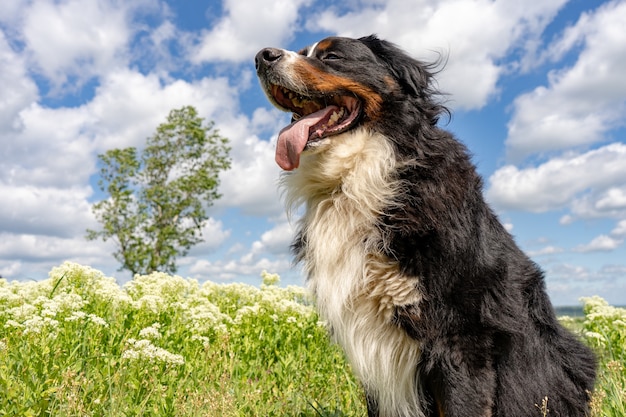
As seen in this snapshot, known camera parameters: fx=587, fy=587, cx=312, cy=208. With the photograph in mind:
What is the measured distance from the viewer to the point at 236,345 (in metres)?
5.42

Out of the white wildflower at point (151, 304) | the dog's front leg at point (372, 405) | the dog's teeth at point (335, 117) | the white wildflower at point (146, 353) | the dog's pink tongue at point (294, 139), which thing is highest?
the dog's teeth at point (335, 117)

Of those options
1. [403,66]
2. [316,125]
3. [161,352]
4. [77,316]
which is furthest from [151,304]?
[403,66]

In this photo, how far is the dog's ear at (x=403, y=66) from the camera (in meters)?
3.39

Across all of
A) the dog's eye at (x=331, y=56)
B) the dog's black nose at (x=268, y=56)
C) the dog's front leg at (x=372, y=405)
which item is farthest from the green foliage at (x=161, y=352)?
the dog's eye at (x=331, y=56)

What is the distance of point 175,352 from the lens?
479 cm

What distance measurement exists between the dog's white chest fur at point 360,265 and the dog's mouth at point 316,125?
2.5 inches

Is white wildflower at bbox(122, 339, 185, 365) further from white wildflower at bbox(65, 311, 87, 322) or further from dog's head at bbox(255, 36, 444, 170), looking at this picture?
dog's head at bbox(255, 36, 444, 170)

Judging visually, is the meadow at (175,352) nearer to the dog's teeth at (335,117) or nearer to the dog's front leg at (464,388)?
the dog's front leg at (464,388)

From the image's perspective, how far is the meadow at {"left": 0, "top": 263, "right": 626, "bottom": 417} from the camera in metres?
3.32

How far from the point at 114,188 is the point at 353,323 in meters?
20.4

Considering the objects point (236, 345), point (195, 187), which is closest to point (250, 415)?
point (236, 345)

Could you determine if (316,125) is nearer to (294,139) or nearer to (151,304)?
(294,139)

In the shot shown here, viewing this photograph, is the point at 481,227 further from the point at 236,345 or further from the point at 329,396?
the point at 236,345

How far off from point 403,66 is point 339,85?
40cm
